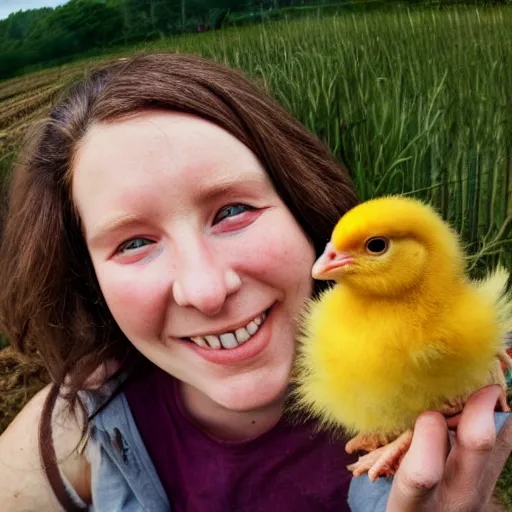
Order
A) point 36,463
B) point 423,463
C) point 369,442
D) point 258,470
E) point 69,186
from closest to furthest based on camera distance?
point 423,463, point 369,442, point 69,186, point 258,470, point 36,463

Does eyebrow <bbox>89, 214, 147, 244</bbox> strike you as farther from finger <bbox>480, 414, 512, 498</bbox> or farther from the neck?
finger <bbox>480, 414, 512, 498</bbox>

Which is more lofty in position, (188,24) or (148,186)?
(188,24)

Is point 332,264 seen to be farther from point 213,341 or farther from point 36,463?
point 36,463

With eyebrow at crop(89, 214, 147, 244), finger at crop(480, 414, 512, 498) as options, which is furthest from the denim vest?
finger at crop(480, 414, 512, 498)

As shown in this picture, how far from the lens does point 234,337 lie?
686 millimetres

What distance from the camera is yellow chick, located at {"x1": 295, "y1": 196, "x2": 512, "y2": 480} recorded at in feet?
1.70

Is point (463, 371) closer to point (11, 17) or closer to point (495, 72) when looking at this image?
point (495, 72)

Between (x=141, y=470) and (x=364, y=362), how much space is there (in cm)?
48

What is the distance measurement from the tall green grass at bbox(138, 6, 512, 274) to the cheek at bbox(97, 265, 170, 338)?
31 centimetres

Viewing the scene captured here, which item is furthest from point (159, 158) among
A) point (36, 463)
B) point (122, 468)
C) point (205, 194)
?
point (36, 463)

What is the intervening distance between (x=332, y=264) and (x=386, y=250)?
5cm

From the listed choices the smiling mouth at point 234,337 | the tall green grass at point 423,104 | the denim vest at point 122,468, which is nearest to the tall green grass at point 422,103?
the tall green grass at point 423,104

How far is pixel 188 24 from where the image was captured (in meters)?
0.90

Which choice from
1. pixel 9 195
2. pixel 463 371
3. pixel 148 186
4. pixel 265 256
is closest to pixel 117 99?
pixel 148 186
